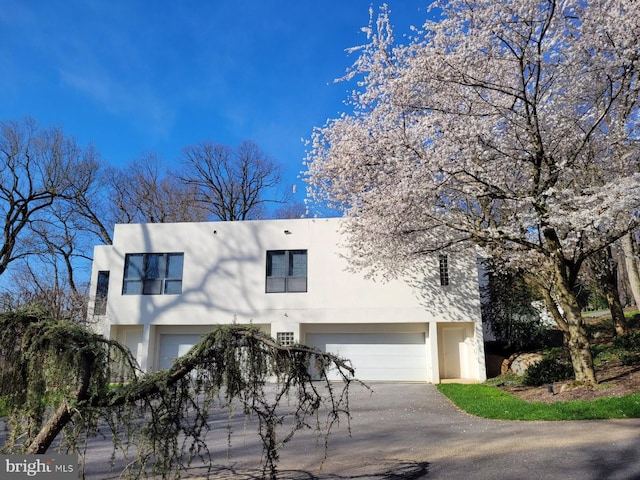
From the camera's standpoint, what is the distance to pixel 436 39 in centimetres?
995

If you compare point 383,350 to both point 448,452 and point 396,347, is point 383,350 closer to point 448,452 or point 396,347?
point 396,347

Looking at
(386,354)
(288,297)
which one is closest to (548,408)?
(386,354)

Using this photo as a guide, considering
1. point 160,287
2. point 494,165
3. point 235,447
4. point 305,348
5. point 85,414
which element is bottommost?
point 235,447

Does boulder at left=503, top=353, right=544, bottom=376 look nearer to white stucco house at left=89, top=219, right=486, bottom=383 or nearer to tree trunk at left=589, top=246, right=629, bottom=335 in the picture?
white stucco house at left=89, top=219, right=486, bottom=383

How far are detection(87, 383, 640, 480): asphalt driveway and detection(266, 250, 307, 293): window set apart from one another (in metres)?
8.47

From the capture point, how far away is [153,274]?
1780 cm

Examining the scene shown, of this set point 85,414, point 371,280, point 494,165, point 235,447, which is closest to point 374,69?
point 494,165

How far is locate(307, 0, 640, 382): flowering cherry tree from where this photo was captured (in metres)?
9.12

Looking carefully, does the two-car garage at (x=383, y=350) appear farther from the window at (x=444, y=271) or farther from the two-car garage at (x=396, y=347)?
the window at (x=444, y=271)

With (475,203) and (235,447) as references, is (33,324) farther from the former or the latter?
(475,203)

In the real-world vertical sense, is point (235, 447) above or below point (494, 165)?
below

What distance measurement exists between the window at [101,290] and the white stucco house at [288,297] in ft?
0.12

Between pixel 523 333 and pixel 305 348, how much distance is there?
14.0m

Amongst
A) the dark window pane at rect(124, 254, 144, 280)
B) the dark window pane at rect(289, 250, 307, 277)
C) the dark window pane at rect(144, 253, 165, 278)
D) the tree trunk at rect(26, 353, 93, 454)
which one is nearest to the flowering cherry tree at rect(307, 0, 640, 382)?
the dark window pane at rect(289, 250, 307, 277)
